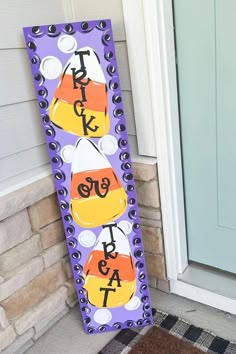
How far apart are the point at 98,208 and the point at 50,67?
49cm

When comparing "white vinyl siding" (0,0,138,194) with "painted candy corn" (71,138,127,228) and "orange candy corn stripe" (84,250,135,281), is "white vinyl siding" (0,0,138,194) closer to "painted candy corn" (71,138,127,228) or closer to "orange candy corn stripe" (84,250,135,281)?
"painted candy corn" (71,138,127,228)

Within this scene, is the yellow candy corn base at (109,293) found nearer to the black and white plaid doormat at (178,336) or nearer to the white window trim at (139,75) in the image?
the black and white plaid doormat at (178,336)

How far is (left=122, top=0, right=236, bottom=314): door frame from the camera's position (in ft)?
3.69

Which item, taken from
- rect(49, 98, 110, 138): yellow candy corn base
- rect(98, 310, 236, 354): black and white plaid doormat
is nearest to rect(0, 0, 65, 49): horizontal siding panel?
rect(49, 98, 110, 138): yellow candy corn base

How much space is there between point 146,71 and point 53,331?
1055 millimetres

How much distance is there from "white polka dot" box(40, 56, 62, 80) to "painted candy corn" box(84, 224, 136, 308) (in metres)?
0.54

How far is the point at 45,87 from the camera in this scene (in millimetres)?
1136

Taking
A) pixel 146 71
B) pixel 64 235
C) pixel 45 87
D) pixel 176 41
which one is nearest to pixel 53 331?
pixel 64 235

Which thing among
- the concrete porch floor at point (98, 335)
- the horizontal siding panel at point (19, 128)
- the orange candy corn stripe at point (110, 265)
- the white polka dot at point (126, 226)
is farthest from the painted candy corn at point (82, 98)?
the concrete porch floor at point (98, 335)

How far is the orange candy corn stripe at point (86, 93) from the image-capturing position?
114 centimetres

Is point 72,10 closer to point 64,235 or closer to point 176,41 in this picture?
point 176,41

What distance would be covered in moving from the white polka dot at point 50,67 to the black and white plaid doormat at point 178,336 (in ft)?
3.22

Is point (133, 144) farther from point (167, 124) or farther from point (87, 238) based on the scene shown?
point (87, 238)

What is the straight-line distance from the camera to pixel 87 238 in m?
1.28
